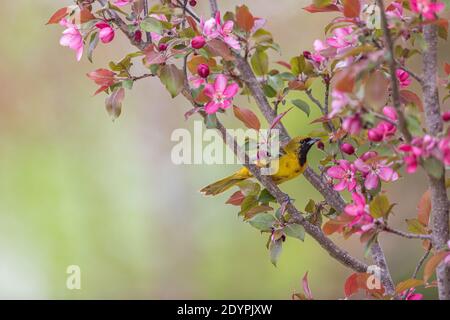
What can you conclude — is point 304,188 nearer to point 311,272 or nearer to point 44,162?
point 311,272

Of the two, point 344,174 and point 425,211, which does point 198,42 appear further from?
point 425,211

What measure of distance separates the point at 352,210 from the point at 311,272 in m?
1.67

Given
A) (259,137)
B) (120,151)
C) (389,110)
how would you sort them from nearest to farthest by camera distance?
(389,110) < (259,137) < (120,151)

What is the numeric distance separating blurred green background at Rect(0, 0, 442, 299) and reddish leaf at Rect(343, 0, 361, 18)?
1.67 meters

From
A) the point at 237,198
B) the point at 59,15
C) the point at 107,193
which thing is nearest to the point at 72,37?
the point at 59,15

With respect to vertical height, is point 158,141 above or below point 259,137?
above

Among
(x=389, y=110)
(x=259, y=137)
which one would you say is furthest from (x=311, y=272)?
(x=389, y=110)

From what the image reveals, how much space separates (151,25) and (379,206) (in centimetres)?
46

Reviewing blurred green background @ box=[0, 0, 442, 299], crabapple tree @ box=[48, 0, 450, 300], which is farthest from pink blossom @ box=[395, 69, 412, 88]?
blurred green background @ box=[0, 0, 442, 299]

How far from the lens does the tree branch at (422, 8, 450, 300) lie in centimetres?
96

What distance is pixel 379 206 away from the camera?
0.98 meters

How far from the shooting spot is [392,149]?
94 cm

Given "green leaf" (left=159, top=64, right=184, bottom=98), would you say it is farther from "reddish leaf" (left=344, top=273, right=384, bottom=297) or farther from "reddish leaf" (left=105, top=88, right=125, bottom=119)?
"reddish leaf" (left=344, top=273, right=384, bottom=297)

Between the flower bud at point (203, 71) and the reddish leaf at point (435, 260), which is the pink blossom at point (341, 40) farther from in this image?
the reddish leaf at point (435, 260)
